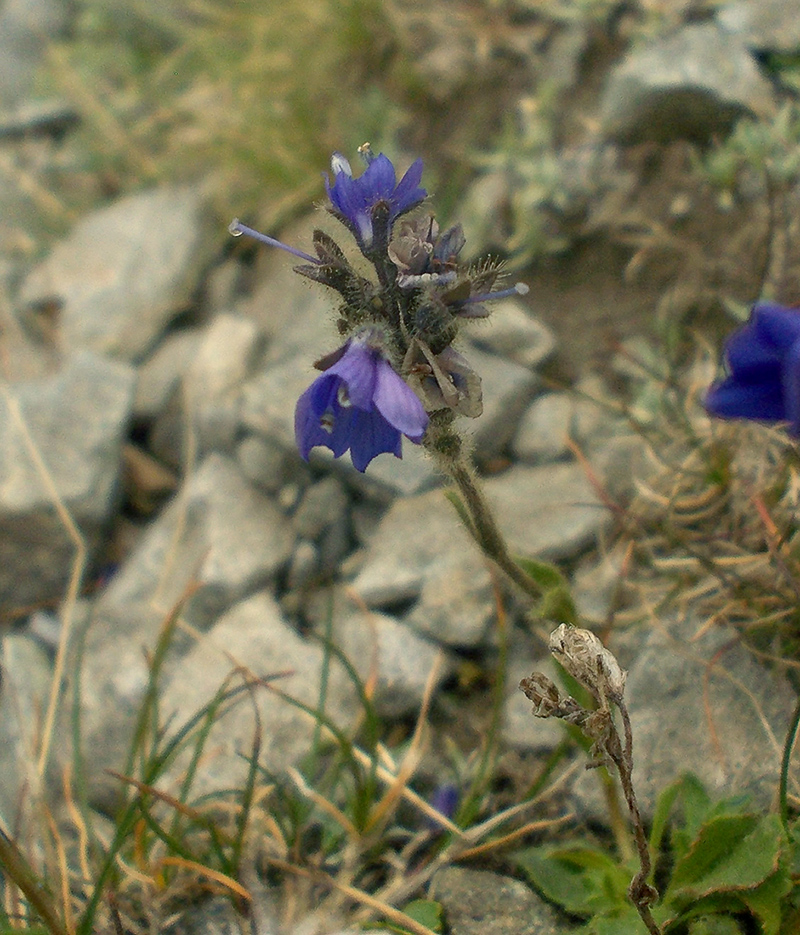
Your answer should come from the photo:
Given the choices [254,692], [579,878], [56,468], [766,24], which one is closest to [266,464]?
[56,468]

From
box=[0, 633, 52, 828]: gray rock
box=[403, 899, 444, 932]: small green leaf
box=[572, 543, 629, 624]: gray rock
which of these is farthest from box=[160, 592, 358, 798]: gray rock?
box=[572, 543, 629, 624]: gray rock

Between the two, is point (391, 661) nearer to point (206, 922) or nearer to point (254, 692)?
point (254, 692)

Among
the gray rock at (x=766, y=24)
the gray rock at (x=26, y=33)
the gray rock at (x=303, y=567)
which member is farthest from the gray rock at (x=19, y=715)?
the gray rock at (x=26, y=33)

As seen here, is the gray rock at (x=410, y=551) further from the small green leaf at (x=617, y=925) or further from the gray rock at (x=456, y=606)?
the small green leaf at (x=617, y=925)

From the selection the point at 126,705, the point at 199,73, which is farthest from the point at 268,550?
the point at 199,73

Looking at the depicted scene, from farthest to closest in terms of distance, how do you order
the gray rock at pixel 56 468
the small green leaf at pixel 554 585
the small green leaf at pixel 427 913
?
the gray rock at pixel 56 468, the small green leaf at pixel 554 585, the small green leaf at pixel 427 913

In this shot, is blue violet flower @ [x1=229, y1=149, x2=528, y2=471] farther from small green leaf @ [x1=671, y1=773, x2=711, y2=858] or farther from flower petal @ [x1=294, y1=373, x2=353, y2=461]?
small green leaf @ [x1=671, y1=773, x2=711, y2=858]

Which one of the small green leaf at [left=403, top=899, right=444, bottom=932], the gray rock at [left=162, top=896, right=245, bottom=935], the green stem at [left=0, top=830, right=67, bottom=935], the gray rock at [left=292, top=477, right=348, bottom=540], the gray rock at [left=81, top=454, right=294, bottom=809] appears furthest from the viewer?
the gray rock at [left=292, top=477, right=348, bottom=540]
